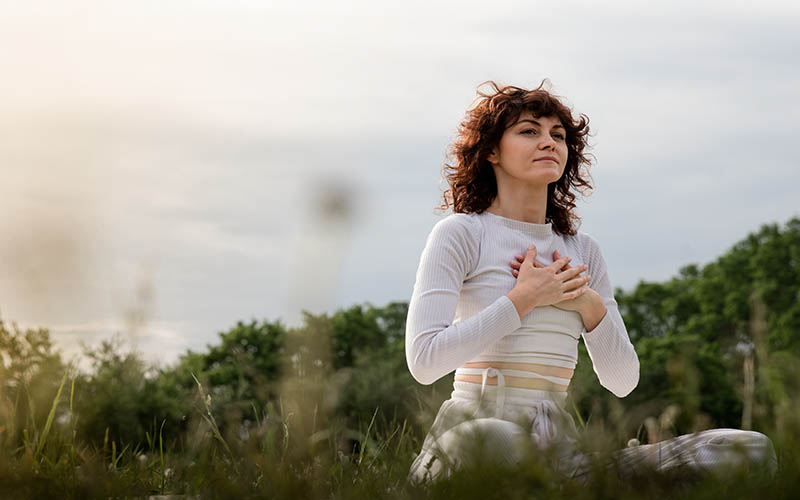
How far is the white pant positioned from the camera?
6.48 ft

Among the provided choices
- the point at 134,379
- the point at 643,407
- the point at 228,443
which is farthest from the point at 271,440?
the point at 134,379

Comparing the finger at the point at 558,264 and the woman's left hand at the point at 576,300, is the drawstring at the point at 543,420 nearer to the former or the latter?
the woman's left hand at the point at 576,300

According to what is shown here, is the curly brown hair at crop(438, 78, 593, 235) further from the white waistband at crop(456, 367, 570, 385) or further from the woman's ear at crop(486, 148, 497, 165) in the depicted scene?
the white waistband at crop(456, 367, 570, 385)

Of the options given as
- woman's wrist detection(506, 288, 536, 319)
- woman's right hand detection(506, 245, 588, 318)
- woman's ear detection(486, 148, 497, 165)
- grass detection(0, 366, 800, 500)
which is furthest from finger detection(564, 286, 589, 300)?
grass detection(0, 366, 800, 500)

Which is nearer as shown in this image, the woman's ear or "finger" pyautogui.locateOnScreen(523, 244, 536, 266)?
"finger" pyautogui.locateOnScreen(523, 244, 536, 266)

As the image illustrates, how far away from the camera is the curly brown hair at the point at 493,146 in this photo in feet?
12.0

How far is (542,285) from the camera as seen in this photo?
3.24 m

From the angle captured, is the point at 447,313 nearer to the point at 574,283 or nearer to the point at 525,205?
the point at 574,283

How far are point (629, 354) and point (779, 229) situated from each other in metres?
14.8

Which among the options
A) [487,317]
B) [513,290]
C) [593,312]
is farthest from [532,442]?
[593,312]

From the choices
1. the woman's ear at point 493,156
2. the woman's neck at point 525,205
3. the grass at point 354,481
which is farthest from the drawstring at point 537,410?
the woman's ear at point 493,156

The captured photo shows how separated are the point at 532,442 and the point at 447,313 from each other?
1368 millimetres

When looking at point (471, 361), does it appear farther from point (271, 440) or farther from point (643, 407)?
point (643, 407)

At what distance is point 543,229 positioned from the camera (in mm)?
3672
